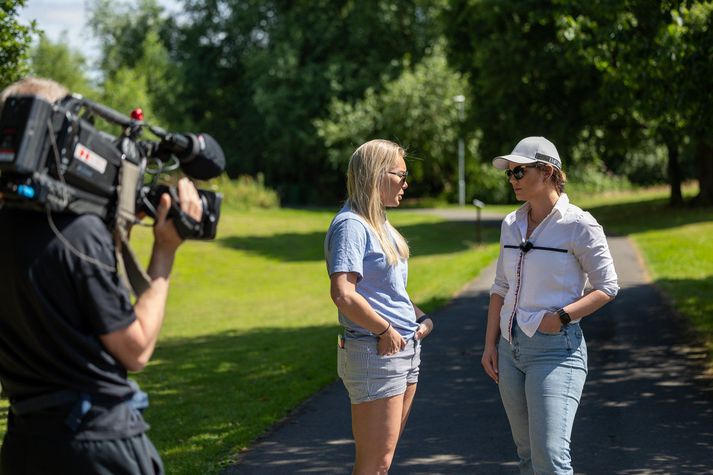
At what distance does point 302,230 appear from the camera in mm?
40125

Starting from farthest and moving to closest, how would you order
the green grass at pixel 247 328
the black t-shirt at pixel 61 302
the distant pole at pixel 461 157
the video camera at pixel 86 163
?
1. the distant pole at pixel 461 157
2. the green grass at pixel 247 328
3. the black t-shirt at pixel 61 302
4. the video camera at pixel 86 163

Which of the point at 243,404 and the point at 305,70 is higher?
the point at 305,70

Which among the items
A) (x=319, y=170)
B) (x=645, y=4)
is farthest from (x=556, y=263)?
(x=319, y=170)

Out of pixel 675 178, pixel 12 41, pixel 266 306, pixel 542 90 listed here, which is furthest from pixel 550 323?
pixel 675 178

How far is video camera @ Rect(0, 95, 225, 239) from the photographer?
8.86 feet

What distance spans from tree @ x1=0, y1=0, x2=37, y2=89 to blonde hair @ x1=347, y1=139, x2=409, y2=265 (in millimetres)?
7013

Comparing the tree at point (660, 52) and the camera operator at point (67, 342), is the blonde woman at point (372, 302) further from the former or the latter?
the tree at point (660, 52)

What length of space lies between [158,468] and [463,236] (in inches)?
1221

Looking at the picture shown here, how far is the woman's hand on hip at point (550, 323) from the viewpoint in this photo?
4.55 m

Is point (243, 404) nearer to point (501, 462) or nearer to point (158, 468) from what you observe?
point (501, 462)

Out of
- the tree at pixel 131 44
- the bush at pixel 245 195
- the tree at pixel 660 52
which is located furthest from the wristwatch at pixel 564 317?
the tree at pixel 131 44

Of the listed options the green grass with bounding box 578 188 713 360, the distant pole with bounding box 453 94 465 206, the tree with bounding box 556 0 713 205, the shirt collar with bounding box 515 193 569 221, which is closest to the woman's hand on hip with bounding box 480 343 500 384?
the shirt collar with bounding box 515 193 569 221

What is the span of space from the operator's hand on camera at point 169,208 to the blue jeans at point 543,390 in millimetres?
2088

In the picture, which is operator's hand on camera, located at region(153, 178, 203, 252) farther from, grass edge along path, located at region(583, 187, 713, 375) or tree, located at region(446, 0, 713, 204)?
tree, located at region(446, 0, 713, 204)
